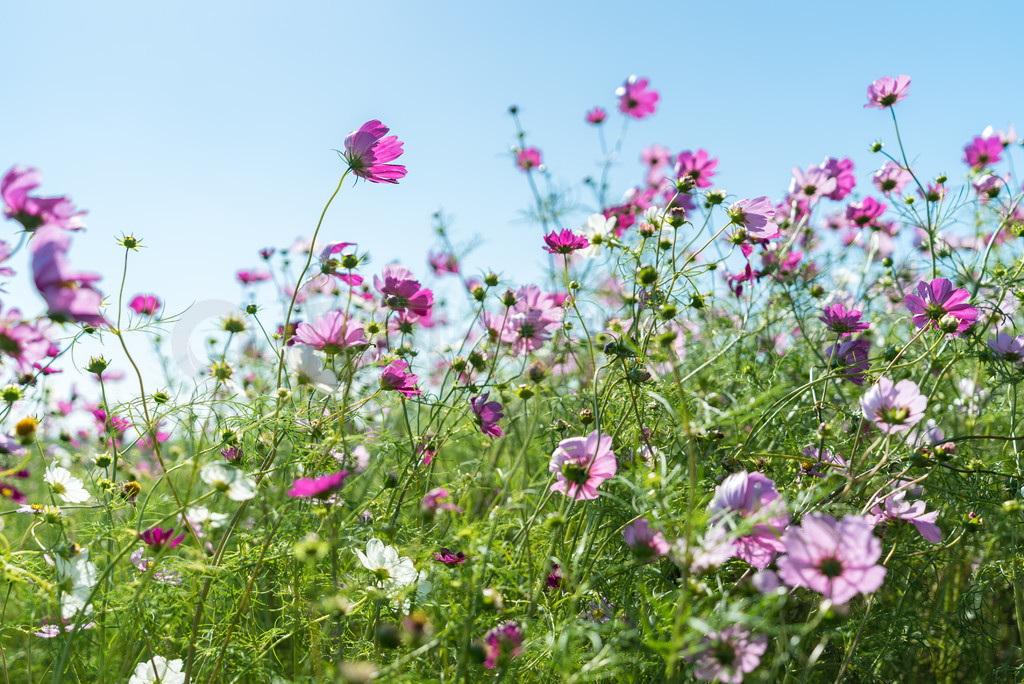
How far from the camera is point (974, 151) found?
1854mm

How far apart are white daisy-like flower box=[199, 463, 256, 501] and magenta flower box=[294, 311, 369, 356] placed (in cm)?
24

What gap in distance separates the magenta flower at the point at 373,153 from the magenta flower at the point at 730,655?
0.73 m

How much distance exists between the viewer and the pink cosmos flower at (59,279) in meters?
0.52

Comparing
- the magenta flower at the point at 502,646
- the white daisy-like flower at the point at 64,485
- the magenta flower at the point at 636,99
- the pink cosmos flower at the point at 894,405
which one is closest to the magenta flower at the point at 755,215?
the pink cosmos flower at the point at 894,405

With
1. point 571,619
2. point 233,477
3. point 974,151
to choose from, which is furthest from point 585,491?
point 974,151

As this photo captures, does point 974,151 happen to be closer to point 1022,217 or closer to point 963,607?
point 1022,217

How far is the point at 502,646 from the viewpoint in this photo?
0.61 m

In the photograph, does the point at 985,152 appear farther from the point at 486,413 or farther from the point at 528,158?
the point at 486,413

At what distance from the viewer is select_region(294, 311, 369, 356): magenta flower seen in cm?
90

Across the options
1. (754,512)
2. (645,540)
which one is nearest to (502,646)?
(645,540)

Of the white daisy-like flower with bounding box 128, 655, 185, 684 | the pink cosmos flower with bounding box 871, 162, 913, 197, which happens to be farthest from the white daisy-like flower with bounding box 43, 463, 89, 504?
the pink cosmos flower with bounding box 871, 162, 913, 197

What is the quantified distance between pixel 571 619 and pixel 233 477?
39cm

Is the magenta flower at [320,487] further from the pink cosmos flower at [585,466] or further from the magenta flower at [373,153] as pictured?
the magenta flower at [373,153]

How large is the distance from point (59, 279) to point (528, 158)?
1933 millimetres
